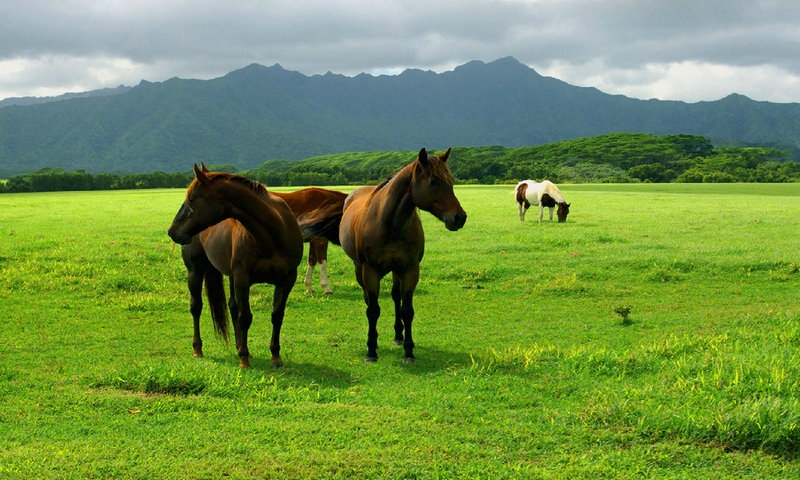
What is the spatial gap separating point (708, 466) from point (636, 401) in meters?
1.08

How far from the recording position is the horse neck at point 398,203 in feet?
25.9

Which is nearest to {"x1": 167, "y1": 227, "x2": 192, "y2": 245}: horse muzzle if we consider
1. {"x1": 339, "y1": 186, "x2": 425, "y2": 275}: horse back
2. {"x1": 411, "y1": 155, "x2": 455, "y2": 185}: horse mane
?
{"x1": 339, "y1": 186, "x2": 425, "y2": 275}: horse back

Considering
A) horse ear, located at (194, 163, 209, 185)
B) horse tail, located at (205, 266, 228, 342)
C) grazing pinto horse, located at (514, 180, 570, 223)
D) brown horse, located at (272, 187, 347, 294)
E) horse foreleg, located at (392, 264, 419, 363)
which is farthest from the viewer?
grazing pinto horse, located at (514, 180, 570, 223)

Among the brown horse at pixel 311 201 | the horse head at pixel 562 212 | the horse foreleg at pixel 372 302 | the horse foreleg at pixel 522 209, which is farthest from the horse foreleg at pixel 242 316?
the horse foreleg at pixel 522 209

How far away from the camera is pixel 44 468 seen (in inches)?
184

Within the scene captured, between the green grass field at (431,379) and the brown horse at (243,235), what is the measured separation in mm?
716

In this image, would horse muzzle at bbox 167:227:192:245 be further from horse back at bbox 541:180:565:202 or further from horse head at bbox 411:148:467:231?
horse back at bbox 541:180:565:202

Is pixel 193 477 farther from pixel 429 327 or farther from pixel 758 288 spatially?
pixel 758 288

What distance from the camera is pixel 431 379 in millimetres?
7137

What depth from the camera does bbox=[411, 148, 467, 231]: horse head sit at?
731 cm

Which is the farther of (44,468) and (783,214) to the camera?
(783,214)

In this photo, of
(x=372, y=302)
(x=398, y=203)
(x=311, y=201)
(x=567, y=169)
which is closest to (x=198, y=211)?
(x=398, y=203)

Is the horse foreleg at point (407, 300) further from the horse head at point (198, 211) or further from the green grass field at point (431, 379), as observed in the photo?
the horse head at point (198, 211)

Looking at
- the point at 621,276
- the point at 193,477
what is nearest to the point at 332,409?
the point at 193,477
